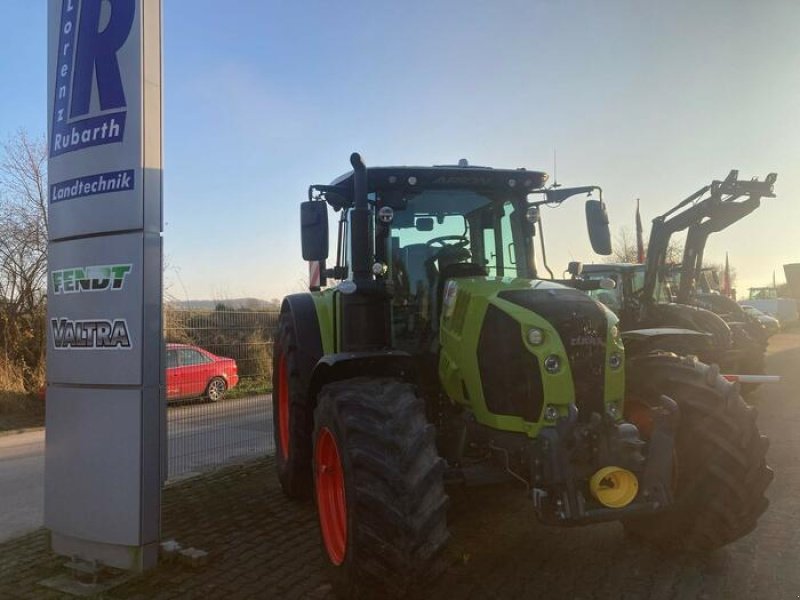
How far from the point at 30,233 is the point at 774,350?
24774 millimetres

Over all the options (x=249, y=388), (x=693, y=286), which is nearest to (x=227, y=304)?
(x=249, y=388)

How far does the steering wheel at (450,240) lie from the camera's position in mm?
5016

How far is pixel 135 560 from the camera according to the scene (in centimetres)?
435

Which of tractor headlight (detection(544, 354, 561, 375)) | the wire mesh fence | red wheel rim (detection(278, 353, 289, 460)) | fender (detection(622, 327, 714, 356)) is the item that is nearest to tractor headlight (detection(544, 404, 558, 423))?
tractor headlight (detection(544, 354, 561, 375))

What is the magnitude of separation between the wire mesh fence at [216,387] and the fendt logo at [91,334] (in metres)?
3.05

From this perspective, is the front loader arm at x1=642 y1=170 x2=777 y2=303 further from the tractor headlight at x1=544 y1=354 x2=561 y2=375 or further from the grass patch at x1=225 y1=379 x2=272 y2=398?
the grass patch at x1=225 y1=379 x2=272 y2=398

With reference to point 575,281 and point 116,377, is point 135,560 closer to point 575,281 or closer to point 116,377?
point 116,377

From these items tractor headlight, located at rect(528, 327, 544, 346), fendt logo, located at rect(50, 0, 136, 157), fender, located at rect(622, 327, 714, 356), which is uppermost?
fendt logo, located at rect(50, 0, 136, 157)

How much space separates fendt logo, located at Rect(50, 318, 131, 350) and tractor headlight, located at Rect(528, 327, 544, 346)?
264 centimetres

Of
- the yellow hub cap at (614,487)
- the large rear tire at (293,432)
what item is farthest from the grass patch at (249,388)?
the yellow hub cap at (614,487)

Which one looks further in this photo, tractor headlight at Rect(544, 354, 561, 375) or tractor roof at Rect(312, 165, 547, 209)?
tractor roof at Rect(312, 165, 547, 209)

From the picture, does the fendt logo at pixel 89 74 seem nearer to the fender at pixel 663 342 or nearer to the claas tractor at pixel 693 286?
the fender at pixel 663 342

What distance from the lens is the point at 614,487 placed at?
345cm

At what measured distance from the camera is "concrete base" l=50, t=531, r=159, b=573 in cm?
436
